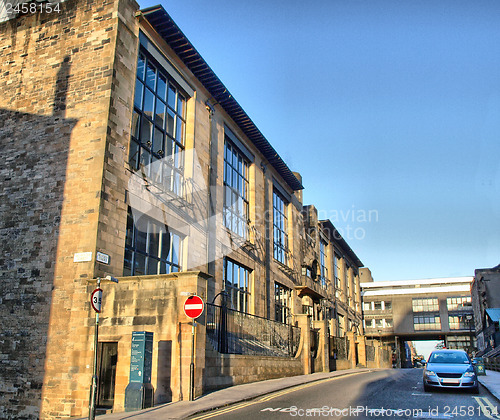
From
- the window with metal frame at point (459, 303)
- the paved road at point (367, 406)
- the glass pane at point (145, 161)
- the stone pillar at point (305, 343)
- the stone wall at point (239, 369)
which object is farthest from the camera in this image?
the window with metal frame at point (459, 303)

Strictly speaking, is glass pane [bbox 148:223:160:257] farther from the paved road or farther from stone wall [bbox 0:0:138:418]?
the paved road

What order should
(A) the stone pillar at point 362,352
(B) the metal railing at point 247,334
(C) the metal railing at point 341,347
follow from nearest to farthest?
(B) the metal railing at point 247,334
(C) the metal railing at point 341,347
(A) the stone pillar at point 362,352

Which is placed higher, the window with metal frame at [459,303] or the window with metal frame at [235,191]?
the window with metal frame at [235,191]

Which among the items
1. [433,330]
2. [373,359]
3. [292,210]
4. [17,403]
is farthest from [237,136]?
[433,330]

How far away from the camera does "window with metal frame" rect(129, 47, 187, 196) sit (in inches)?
694

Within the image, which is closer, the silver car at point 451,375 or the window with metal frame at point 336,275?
the silver car at point 451,375

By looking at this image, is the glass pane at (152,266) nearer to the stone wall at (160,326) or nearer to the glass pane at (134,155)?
the stone wall at (160,326)

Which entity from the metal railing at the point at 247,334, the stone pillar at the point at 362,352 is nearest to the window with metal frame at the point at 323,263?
the stone pillar at the point at 362,352

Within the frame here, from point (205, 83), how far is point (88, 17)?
271 inches

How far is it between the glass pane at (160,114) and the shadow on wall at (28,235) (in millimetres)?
3705

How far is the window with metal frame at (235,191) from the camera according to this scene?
992 inches

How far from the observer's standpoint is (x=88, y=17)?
17.5m

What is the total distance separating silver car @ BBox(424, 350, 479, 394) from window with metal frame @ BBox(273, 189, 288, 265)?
1718 centimetres

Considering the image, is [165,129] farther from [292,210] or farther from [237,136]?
[292,210]
